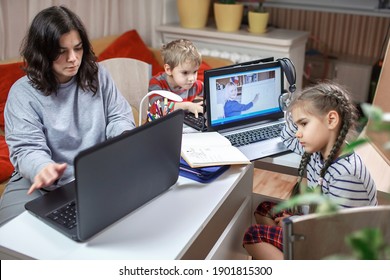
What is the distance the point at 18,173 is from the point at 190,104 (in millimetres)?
793

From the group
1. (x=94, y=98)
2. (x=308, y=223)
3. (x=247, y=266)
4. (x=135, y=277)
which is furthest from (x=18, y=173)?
(x=308, y=223)

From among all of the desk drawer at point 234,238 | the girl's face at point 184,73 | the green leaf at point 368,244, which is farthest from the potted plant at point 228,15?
the green leaf at point 368,244

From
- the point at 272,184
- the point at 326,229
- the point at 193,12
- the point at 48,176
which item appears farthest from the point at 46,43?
the point at 193,12

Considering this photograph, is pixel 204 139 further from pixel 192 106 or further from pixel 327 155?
pixel 327 155

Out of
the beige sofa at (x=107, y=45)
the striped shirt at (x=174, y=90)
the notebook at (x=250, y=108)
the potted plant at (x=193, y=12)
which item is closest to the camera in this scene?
the notebook at (x=250, y=108)

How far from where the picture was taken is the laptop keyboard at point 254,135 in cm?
180

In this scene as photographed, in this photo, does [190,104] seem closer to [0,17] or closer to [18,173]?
[18,173]

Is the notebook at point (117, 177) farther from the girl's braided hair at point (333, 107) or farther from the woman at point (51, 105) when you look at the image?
the girl's braided hair at point (333, 107)

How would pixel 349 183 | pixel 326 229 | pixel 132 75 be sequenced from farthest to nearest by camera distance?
pixel 132 75, pixel 349 183, pixel 326 229

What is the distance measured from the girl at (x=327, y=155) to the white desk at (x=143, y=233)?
11.9 inches

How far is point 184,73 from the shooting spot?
2137 mm

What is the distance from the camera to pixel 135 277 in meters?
1.00

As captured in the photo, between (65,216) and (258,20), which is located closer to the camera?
(65,216)

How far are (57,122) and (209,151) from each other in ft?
1.89
